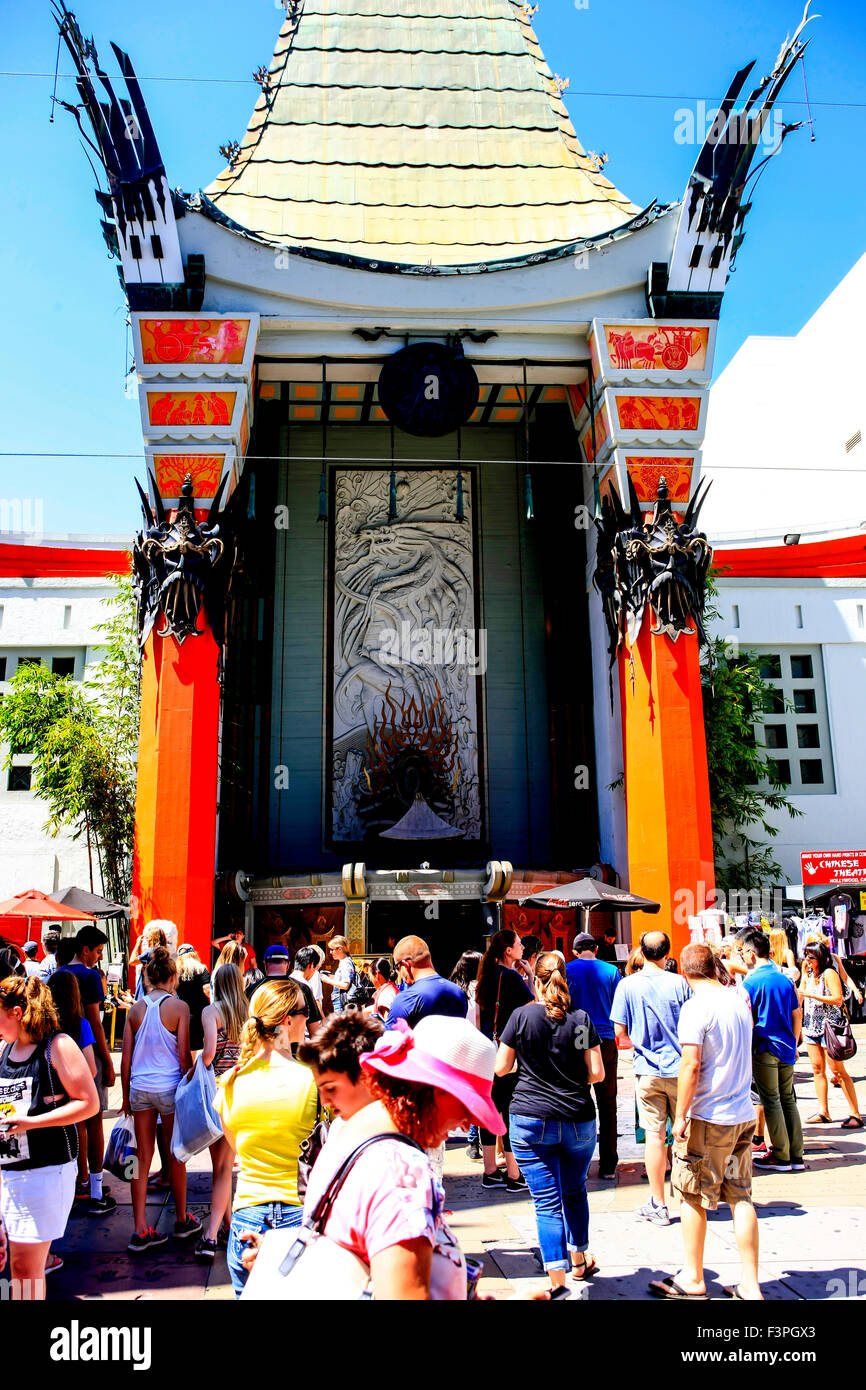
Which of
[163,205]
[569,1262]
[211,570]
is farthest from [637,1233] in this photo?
[163,205]

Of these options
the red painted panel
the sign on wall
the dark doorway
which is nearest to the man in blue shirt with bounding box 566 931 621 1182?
the dark doorway

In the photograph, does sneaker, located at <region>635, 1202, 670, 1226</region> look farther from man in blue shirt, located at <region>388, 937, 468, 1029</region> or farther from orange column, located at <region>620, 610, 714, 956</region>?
orange column, located at <region>620, 610, 714, 956</region>

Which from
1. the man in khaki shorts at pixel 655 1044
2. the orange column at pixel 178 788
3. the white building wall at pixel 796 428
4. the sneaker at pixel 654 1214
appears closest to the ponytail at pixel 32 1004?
the man in khaki shorts at pixel 655 1044

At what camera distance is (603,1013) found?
7113mm

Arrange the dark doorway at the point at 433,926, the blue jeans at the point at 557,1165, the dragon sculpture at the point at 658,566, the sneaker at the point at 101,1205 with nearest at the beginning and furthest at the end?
1. the blue jeans at the point at 557,1165
2. the sneaker at the point at 101,1205
3. the dragon sculpture at the point at 658,566
4. the dark doorway at the point at 433,926

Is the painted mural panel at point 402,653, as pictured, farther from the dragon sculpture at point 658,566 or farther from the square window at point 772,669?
the square window at point 772,669

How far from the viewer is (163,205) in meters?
17.6

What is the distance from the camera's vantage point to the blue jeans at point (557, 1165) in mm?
4812

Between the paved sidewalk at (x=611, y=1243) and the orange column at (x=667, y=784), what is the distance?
8842 mm

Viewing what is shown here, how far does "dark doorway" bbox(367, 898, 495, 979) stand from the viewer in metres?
18.7

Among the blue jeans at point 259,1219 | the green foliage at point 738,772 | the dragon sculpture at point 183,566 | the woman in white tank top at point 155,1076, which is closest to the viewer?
the blue jeans at point 259,1219

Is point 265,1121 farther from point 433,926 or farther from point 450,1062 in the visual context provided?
point 433,926

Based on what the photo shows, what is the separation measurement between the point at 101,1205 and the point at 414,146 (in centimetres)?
2177

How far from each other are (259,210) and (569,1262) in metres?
20.1
